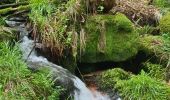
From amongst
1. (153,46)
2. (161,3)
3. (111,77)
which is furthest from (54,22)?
(161,3)

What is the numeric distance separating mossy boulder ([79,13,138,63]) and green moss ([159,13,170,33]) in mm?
1018

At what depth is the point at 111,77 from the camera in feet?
21.0

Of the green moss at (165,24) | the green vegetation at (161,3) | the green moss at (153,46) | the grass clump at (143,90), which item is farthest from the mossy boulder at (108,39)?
the green vegetation at (161,3)

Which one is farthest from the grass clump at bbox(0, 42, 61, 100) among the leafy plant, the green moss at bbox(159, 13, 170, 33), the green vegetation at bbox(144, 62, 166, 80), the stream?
the green moss at bbox(159, 13, 170, 33)

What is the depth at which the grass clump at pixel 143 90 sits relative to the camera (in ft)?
19.4

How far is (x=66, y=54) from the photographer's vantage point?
6645 millimetres

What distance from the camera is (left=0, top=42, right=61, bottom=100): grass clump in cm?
552

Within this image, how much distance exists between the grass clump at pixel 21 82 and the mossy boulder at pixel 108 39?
3.43 feet

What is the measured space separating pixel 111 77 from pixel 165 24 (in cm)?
211

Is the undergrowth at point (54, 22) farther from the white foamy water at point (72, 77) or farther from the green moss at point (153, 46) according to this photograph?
the green moss at point (153, 46)

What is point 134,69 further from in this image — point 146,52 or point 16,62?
point 16,62

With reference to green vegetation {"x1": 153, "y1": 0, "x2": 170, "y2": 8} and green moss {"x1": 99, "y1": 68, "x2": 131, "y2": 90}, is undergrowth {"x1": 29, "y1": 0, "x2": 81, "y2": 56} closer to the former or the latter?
green moss {"x1": 99, "y1": 68, "x2": 131, "y2": 90}

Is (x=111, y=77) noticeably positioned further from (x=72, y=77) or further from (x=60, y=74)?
(x=60, y=74)

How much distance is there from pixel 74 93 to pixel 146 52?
1.83 metres
